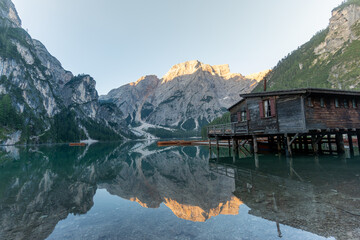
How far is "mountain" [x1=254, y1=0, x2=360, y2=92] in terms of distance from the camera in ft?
364

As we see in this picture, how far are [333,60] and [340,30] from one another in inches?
1305

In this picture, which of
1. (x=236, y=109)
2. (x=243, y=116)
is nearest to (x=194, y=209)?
(x=243, y=116)

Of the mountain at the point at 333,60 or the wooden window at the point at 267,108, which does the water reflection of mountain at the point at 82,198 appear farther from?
the mountain at the point at 333,60

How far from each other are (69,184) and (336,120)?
96.0 feet

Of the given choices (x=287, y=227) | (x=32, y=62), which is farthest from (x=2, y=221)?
(x=32, y=62)

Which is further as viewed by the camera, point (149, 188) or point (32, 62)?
point (32, 62)

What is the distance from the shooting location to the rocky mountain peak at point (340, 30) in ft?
445

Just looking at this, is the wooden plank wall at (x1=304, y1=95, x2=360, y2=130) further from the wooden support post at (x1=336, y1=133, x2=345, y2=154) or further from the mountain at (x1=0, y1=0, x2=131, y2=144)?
the mountain at (x1=0, y1=0, x2=131, y2=144)

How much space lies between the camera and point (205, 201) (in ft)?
34.7

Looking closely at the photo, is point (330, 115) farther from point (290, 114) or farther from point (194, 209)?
point (194, 209)

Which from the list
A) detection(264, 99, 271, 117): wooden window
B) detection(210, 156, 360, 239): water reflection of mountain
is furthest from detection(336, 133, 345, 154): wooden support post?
detection(210, 156, 360, 239): water reflection of mountain

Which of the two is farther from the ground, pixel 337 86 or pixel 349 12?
pixel 349 12

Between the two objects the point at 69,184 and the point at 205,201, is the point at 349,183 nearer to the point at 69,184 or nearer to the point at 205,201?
the point at 205,201

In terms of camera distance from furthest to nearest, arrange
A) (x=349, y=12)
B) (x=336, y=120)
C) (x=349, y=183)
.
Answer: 1. (x=349, y=12)
2. (x=336, y=120)
3. (x=349, y=183)
